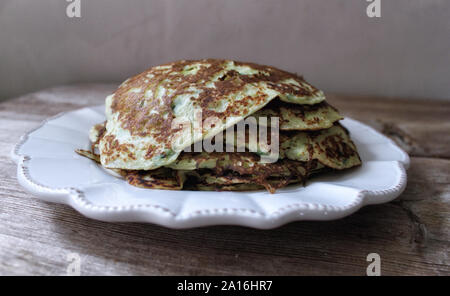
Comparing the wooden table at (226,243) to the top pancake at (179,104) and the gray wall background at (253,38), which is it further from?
the gray wall background at (253,38)

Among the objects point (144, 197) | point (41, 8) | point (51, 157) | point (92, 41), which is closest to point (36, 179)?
point (51, 157)

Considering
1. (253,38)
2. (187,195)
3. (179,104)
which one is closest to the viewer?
(187,195)

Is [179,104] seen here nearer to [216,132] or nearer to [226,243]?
[216,132]

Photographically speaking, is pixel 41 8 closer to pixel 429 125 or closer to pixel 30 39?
pixel 30 39

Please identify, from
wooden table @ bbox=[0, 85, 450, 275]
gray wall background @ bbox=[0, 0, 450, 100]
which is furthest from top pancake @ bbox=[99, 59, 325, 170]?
gray wall background @ bbox=[0, 0, 450, 100]

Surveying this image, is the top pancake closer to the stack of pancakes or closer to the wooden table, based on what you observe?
the stack of pancakes

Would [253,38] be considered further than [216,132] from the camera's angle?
Yes

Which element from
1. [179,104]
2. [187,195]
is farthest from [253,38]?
[187,195]
